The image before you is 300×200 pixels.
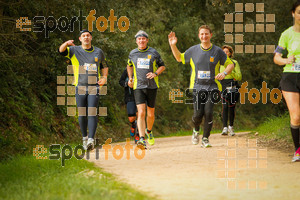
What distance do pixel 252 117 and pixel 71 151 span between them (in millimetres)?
21622

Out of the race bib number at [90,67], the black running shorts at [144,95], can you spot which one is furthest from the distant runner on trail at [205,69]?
the race bib number at [90,67]

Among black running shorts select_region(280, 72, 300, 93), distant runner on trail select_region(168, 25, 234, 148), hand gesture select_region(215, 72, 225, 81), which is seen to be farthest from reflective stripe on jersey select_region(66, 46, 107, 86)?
black running shorts select_region(280, 72, 300, 93)

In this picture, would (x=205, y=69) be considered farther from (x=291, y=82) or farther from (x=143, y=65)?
(x=291, y=82)

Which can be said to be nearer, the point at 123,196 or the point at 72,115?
the point at 123,196

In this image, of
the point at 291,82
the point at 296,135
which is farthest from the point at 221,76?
the point at 296,135

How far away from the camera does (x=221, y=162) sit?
26.0 ft

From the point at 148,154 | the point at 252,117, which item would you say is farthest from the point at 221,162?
the point at 252,117

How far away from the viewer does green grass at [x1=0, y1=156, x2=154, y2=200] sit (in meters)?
5.54

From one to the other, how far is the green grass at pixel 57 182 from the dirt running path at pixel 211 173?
0.92 feet

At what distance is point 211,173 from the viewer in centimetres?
684

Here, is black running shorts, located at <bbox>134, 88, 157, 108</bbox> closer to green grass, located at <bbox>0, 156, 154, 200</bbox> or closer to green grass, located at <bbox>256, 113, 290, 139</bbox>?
green grass, located at <bbox>0, 156, 154, 200</bbox>

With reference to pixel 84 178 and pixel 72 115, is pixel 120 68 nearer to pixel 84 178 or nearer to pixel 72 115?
pixel 72 115

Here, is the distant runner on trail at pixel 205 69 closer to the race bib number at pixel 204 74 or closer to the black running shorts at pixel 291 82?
the race bib number at pixel 204 74

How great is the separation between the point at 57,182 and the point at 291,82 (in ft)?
13.4
